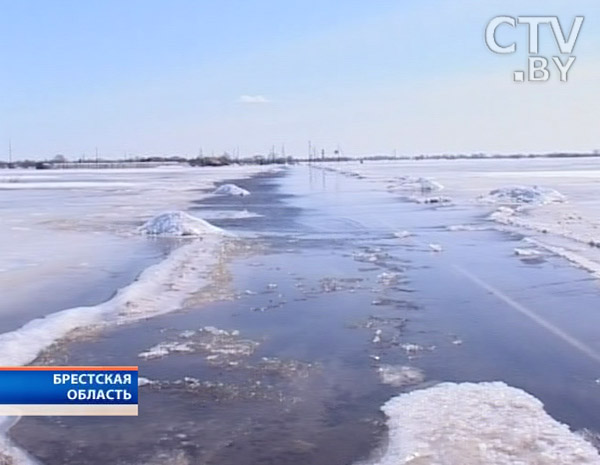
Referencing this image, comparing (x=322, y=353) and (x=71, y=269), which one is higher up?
(x=71, y=269)

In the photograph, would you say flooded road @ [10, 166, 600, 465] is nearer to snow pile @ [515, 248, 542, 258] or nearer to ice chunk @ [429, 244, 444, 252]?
snow pile @ [515, 248, 542, 258]

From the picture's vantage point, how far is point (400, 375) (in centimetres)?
629

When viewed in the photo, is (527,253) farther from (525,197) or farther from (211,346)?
(525,197)

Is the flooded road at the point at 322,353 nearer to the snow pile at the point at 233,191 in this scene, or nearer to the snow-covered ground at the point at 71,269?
the snow-covered ground at the point at 71,269

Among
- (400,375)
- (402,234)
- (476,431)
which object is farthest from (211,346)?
(402,234)

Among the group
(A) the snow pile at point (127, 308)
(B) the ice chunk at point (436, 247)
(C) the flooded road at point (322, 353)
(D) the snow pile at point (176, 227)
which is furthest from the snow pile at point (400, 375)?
(D) the snow pile at point (176, 227)

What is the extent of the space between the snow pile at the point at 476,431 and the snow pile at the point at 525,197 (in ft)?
83.9

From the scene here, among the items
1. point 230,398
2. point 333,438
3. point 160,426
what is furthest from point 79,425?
point 333,438

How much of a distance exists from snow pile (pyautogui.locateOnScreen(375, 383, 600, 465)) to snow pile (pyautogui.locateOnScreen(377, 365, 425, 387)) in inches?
10.0

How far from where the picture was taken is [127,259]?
1366cm

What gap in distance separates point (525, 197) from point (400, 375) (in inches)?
1073

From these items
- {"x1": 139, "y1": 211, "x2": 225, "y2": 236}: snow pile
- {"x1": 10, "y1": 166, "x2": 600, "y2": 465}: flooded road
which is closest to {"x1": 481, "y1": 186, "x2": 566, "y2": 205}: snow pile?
{"x1": 139, "y1": 211, "x2": 225, "y2": 236}: snow pile

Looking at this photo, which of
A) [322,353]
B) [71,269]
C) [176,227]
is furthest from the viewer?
[176,227]

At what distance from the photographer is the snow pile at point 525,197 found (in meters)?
30.7
